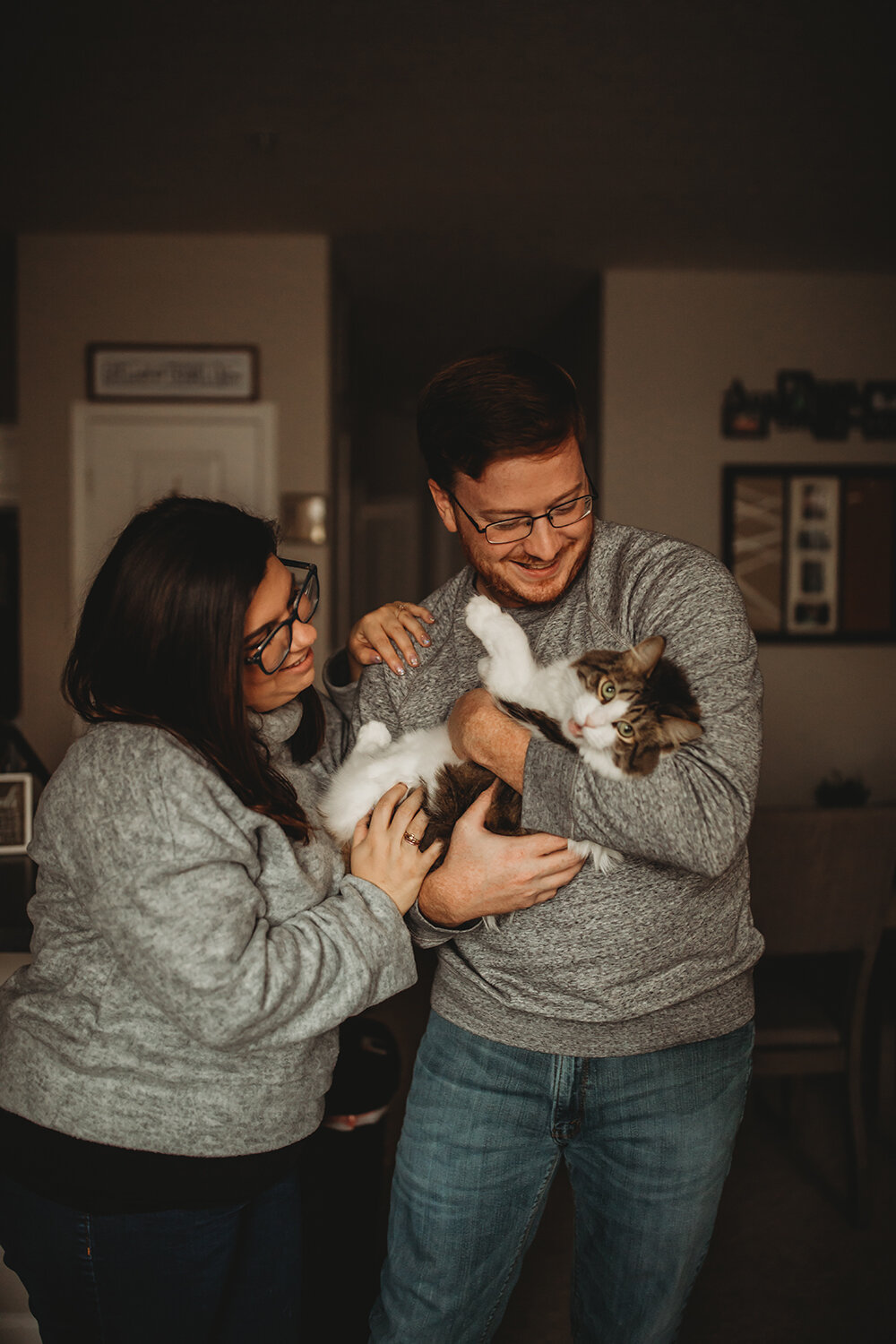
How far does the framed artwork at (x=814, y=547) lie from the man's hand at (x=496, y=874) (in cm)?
377

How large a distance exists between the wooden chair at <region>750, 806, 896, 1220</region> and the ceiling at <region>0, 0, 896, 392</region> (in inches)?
92.9

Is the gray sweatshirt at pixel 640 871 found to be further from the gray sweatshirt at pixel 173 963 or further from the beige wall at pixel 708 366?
the beige wall at pixel 708 366

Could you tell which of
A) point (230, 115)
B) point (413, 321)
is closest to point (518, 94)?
point (230, 115)

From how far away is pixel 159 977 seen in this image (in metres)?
0.90

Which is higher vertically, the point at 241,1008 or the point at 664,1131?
the point at 241,1008

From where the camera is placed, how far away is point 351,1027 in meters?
1.77

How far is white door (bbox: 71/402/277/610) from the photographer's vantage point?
13.9ft

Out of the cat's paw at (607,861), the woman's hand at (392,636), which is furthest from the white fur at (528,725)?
the woman's hand at (392,636)

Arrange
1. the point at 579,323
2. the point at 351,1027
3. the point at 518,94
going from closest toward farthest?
the point at 351,1027 < the point at 518,94 < the point at 579,323

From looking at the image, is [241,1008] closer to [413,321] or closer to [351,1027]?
[351,1027]

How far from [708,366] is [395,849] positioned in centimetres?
417

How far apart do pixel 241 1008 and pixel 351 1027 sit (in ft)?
3.11

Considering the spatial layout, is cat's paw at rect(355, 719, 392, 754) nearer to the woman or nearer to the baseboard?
the woman

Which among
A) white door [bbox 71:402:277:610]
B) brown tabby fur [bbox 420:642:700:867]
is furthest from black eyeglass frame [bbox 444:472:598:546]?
white door [bbox 71:402:277:610]
